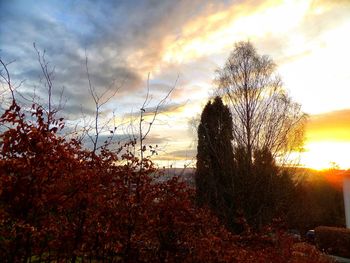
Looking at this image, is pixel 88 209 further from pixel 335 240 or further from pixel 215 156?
pixel 335 240

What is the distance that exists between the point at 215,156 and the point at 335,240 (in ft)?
23.9

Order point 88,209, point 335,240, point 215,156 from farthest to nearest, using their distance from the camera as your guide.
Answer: point 215,156
point 335,240
point 88,209

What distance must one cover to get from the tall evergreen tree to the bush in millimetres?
5603

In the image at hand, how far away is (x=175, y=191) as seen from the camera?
596cm

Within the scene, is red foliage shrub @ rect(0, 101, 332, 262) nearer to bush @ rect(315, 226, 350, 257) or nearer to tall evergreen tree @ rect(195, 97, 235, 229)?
tall evergreen tree @ rect(195, 97, 235, 229)

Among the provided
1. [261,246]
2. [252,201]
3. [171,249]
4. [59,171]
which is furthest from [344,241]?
[59,171]

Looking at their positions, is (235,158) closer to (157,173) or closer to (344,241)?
(344,241)

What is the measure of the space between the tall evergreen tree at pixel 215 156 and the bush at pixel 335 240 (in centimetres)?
560

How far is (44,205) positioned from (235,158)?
1331 centimetres

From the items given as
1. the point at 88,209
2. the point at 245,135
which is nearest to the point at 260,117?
the point at 245,135

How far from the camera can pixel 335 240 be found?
18.9 meters

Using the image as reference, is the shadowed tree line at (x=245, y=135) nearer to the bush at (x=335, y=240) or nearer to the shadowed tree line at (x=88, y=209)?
the bush at (x=335, y=240)

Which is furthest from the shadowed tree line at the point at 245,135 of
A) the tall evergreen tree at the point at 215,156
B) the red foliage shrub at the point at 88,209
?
the red foliage shrub at the point at 88,209

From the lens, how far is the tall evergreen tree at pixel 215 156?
1703 centimetres
